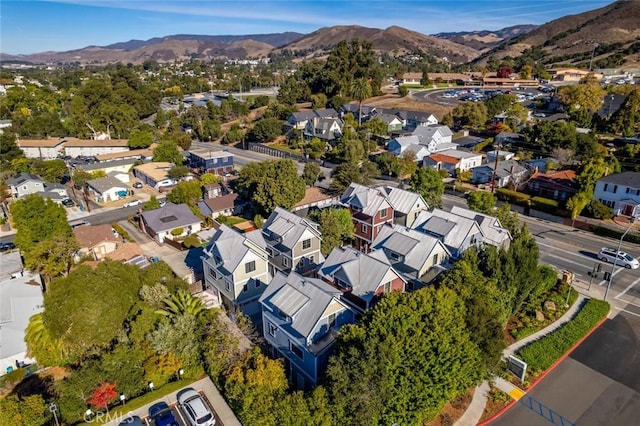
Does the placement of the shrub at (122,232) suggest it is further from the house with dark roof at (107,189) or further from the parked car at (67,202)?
the parked car at (67,202)

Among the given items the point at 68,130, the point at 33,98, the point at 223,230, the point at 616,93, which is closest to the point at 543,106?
the point at 616,93

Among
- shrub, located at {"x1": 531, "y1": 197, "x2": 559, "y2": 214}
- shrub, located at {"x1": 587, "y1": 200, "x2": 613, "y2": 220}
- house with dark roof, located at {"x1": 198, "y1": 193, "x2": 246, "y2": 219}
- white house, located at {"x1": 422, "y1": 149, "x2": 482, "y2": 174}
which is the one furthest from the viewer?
white house, located at {"x1": 422, "y1": 149, "x2": 482, "y2": 174}

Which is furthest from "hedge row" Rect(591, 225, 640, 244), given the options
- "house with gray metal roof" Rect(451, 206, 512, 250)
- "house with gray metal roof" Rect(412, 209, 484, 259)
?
"house with gray metal roof" Rect(412, 209, 484, 259)

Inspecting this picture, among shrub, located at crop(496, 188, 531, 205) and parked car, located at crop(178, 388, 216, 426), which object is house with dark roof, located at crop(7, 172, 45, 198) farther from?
shrub, located at crop(496, 188, 531, 205)

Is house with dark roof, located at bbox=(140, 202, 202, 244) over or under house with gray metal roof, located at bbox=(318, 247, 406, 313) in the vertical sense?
under

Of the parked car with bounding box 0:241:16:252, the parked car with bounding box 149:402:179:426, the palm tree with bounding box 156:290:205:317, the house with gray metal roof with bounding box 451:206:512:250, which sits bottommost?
the parked car with bounding box 0:241:16:252

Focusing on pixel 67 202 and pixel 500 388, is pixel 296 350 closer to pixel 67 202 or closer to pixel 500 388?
pixel 500 388

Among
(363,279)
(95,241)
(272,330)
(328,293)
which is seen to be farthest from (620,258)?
(95,241)
